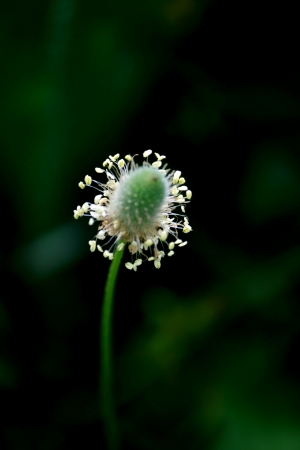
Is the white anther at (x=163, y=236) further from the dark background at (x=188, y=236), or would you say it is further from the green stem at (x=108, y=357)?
the dark background at (x=188, y=236)

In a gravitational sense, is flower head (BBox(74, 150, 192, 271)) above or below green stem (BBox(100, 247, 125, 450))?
above

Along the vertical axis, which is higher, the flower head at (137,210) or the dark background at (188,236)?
the dark background at (188,236)

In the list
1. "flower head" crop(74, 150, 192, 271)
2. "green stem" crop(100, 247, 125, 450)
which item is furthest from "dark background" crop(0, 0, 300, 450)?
"flower head" crop(74, 150, 192, 271)

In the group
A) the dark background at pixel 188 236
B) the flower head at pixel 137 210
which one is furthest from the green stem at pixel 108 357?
the dark background at pixel 188 236

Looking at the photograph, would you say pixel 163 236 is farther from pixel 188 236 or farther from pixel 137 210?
pixel 188 236

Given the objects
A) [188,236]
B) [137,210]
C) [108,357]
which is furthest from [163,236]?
[188,236]

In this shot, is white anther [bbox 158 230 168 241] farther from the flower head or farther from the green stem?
the green stem
